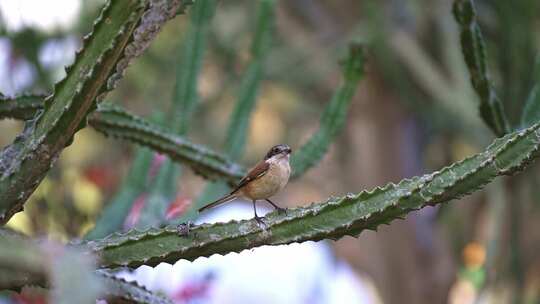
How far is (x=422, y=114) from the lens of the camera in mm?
6508

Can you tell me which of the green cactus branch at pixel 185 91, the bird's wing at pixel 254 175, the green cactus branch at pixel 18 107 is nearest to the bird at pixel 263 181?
the bird's wing at pixel 254 175

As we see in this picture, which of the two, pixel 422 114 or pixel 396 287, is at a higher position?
pixel 422 114

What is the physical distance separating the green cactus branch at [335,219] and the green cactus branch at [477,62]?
597 millimetres

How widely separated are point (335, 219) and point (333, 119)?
127cm

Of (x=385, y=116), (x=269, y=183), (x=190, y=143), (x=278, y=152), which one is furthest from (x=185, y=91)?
(x=385, y=116)

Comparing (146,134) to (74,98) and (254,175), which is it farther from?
(74,98)

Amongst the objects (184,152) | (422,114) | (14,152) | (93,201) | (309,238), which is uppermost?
(422,114)

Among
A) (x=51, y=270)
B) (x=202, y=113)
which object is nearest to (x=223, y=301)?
(x=202, y=113)

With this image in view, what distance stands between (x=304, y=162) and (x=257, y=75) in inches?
21.6

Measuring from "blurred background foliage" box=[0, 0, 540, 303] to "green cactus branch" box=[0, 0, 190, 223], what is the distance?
1963 millimetres

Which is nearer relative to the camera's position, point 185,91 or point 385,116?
point 185,91

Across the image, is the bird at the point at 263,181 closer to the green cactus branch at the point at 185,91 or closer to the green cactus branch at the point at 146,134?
the green cactus branch at the point at 146,134

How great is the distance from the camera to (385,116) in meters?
6.57

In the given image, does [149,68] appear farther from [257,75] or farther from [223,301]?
[223,301]
